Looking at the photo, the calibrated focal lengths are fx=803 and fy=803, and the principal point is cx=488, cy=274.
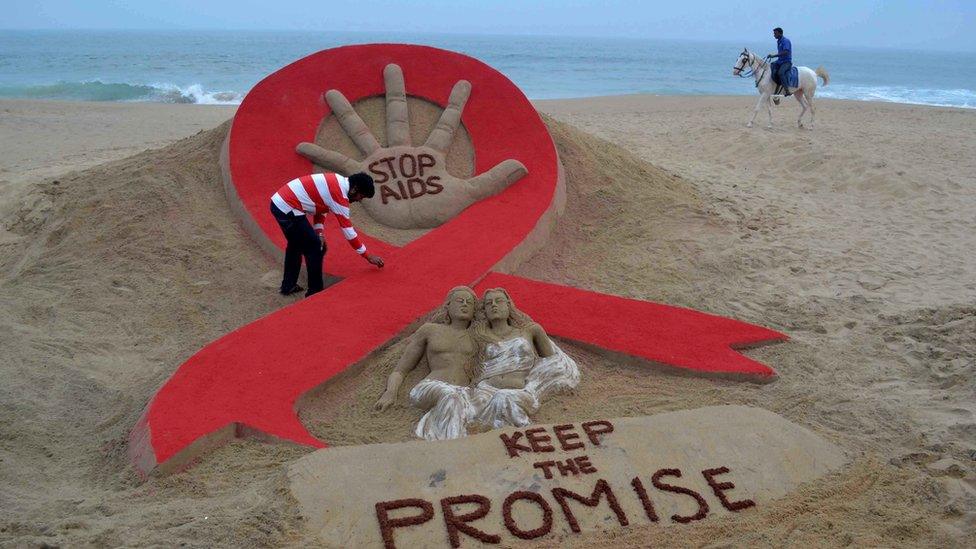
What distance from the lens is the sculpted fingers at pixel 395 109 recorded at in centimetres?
746

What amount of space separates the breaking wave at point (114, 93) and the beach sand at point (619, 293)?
44.9 ft

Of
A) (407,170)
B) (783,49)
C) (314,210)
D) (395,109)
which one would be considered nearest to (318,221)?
(314,210)

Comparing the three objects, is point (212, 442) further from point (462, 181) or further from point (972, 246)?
point (972, 246)

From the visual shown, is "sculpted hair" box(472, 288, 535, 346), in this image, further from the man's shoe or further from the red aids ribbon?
the man's shoe

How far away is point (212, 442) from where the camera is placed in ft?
14.1

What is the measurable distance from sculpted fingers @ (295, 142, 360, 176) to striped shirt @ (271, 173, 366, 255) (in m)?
1.35

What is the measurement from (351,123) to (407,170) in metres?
0.74

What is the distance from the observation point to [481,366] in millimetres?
4965

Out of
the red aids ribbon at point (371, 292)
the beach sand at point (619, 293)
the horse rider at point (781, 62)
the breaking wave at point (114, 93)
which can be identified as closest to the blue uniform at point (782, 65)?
the horse rider at point (781, 62)

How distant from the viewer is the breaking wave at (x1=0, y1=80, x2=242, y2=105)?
79.5ft

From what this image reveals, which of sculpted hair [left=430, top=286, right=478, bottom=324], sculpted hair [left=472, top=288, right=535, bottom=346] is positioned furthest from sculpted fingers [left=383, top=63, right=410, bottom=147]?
sculpted hair [left=472, top=288, right=535, bottom=346]

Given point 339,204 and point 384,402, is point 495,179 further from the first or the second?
point 384,402

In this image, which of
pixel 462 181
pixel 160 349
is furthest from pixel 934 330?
pixel 160 349

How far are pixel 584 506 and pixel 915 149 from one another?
10752 mm
